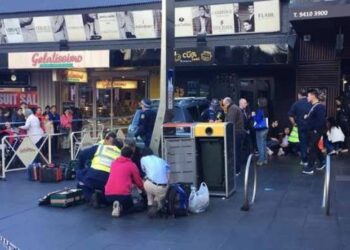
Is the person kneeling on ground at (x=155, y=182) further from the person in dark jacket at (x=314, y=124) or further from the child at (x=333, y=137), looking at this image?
the child at (x=333, y=137)

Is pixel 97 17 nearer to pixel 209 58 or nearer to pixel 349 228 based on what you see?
pixel 209 58

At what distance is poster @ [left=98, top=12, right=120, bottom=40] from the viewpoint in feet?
59.6

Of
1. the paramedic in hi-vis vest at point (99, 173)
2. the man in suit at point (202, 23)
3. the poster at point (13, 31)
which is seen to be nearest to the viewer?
the paramedic in hi-vis vest at point (99, 173)

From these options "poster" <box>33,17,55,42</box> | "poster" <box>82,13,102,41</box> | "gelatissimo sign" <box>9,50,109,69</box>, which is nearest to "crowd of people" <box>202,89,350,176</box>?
"gelatissimo sign" <box>9,50,109,69</box>

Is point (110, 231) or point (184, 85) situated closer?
point (110, 231)

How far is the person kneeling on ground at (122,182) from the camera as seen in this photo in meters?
8.28

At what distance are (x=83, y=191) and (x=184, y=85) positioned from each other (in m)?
9.86

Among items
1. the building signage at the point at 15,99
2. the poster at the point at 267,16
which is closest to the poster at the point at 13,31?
the building signage at the point at 15,99

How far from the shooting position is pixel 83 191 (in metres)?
9.30

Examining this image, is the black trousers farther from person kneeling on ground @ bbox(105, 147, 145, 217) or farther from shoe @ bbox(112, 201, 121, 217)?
shoe @ bbox(112, 201, 121, 217)

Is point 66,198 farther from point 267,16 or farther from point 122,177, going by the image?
point 267,16

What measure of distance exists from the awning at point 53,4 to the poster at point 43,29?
367 millimetres

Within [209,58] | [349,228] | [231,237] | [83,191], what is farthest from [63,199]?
[209,58]

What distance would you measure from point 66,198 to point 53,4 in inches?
479
